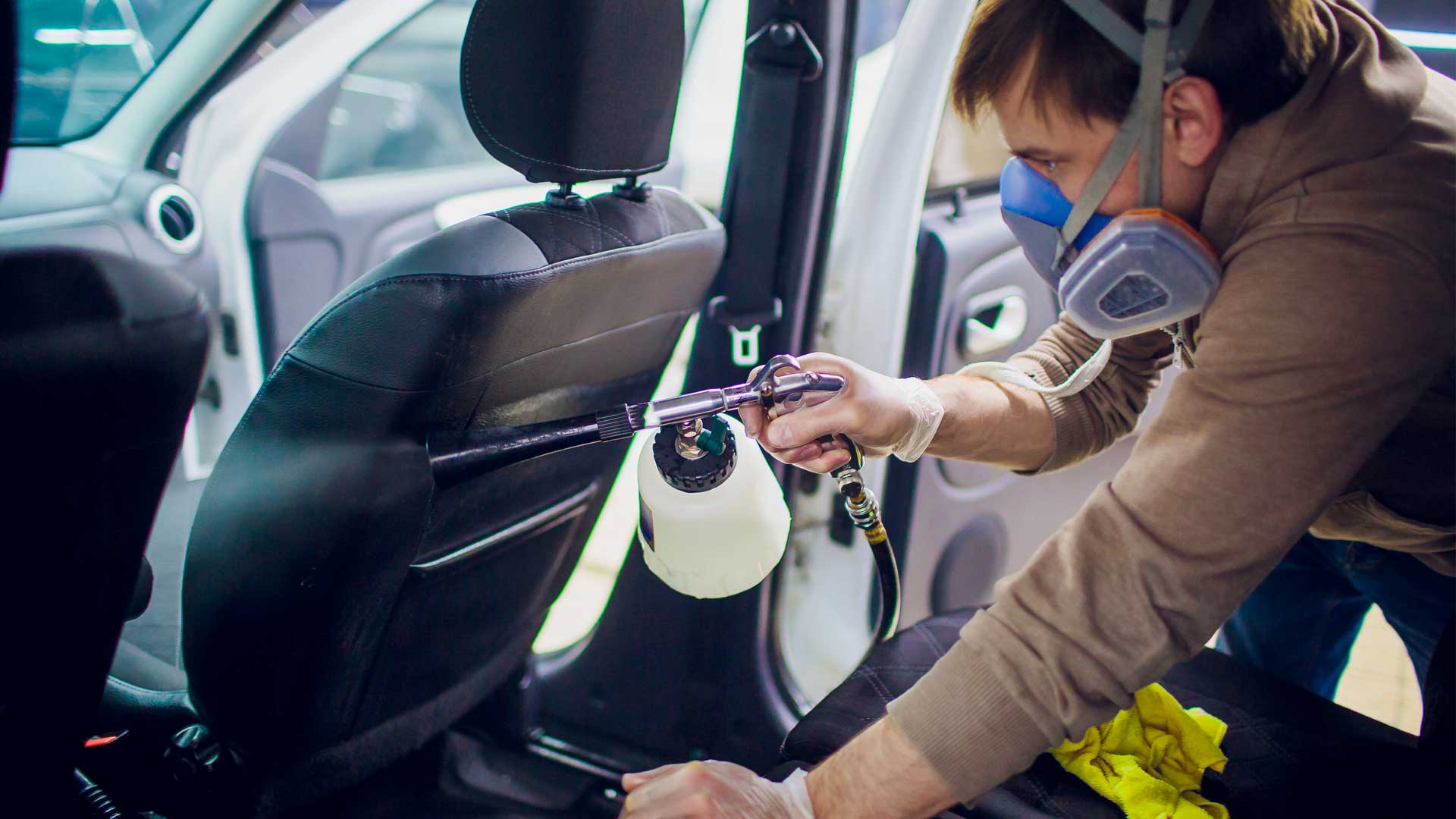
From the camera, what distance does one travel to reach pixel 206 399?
2.08m

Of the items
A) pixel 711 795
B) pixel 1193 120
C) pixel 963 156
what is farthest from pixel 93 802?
pixel 963 156

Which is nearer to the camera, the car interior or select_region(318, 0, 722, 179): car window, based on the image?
the car interior

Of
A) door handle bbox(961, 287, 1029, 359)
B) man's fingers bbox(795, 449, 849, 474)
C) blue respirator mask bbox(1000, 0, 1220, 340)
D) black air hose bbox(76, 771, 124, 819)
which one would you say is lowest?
black air hose bbox(76, 771, 124, 819)

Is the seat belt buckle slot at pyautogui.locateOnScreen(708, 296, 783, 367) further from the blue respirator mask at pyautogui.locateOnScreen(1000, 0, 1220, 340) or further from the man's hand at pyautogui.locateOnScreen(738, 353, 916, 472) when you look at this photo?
the blue respirator mask at pyautogui.locateOnScreen(1000, 0, 1220, 340)

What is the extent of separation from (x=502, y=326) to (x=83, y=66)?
1324mm

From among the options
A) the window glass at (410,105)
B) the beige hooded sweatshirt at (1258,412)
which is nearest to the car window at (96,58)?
the window glass at (410,105)

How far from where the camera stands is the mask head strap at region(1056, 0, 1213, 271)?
865 millimetres

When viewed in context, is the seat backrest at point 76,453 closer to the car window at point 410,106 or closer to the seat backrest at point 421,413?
the seat backrest at point 421,413

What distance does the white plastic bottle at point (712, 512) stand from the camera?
1.03m

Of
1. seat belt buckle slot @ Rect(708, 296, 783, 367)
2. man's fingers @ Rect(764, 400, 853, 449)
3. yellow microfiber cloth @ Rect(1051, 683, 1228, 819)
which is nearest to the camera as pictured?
yellow microfiber cloth @ Rect(1051, 683, 1228, 819)

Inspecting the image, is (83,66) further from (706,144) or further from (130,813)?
Result: (706,144)

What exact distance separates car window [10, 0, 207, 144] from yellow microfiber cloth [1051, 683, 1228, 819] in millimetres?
1793

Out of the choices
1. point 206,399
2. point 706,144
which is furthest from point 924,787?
point 706,144

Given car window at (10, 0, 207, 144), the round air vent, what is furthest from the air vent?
car window at (10, 0, 207, 144)
